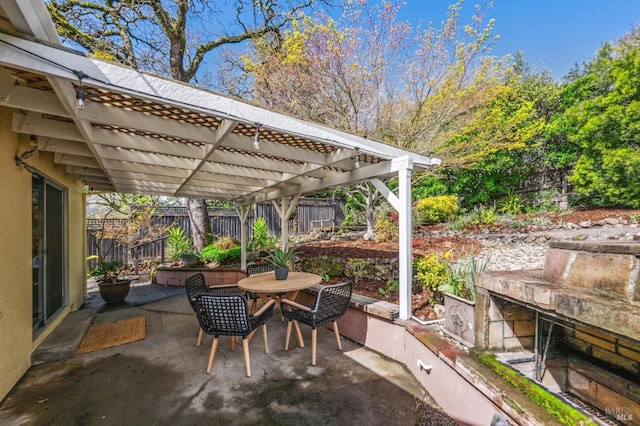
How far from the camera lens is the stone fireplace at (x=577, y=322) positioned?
1233 millimetres

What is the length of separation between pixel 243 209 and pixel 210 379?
15.8 feet

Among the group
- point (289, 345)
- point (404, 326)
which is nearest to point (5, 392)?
point (289, 345)

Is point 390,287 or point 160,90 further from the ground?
point 160,90

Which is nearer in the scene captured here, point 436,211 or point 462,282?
point 462,282

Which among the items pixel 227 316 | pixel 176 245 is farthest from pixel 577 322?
pixel 176 245

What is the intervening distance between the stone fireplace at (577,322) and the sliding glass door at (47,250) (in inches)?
196

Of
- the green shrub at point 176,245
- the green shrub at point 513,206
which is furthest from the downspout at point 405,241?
the green shrub at point 513,206

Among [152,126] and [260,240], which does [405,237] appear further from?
[260,240]

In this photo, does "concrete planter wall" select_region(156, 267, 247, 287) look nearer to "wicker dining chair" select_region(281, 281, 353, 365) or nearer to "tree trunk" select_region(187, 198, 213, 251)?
"tree trunk" select_region(187, 198, 213, 251)

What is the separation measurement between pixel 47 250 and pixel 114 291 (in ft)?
5.90

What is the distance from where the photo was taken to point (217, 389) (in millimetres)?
2535

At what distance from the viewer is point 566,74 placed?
11.5 meters

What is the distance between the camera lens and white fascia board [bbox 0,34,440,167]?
1465mm

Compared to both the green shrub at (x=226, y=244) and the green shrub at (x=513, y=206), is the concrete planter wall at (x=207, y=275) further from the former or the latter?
the green shrub at (x=513, y=206)
